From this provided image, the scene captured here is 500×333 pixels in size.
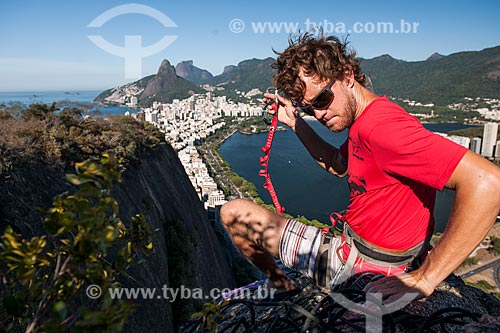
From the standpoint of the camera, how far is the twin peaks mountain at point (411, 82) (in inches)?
2653

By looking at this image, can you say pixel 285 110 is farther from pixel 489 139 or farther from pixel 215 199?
pixel 489 139

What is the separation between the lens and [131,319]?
10.1 ft

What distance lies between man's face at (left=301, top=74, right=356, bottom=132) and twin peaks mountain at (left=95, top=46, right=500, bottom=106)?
61341 mm

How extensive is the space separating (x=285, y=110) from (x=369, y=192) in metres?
0.66

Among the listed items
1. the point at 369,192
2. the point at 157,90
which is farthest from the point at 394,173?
the point at 157,90

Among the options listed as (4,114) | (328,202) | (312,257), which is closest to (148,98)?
(328,202)

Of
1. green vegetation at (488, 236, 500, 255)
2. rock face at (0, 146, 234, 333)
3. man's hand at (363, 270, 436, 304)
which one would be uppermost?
man's hand at (363, 270, 436, 304)

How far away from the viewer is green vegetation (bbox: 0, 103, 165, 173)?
3.67 meters

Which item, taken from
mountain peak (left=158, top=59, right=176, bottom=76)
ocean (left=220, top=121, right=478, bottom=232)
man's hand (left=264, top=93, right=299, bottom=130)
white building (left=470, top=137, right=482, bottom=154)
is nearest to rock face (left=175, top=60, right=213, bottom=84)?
mountain peak (left=158, top=59, right=176, bottom=76)

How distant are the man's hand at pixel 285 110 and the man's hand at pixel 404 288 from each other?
935 mm

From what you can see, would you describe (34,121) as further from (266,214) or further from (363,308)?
(363,308)

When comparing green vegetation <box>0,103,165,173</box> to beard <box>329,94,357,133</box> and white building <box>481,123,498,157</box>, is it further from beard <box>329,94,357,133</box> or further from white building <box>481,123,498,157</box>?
white building <box>481,123,498,157</box>

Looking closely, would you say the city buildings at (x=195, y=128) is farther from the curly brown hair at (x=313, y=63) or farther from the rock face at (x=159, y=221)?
the curly brown hair at (x=313, y=63)

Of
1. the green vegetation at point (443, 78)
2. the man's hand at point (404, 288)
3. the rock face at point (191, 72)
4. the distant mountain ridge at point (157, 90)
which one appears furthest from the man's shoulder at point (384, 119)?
the rock face at point (191, 72)
